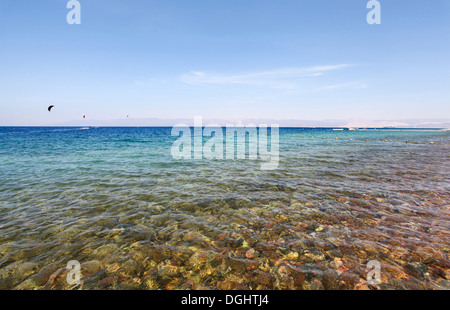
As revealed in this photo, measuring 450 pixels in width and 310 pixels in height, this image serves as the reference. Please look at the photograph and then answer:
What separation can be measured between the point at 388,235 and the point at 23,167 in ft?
80.3

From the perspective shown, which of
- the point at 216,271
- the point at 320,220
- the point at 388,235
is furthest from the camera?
the point at 320,220

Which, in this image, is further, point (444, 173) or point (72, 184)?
point (444, 173)

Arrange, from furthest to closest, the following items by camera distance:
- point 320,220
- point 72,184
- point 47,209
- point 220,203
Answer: point 72,184 → point 220,203 → point 47,209 → point 320,220

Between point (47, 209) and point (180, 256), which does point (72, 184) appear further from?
point (180, 256)

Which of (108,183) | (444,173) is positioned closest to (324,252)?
(108,183)

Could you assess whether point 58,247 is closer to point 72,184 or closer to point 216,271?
point 216,271

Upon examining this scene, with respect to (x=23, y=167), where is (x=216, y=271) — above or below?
below

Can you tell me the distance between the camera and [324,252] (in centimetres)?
544

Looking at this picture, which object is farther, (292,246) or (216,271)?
(292,246)

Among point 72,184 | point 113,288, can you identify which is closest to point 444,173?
point 113,288
